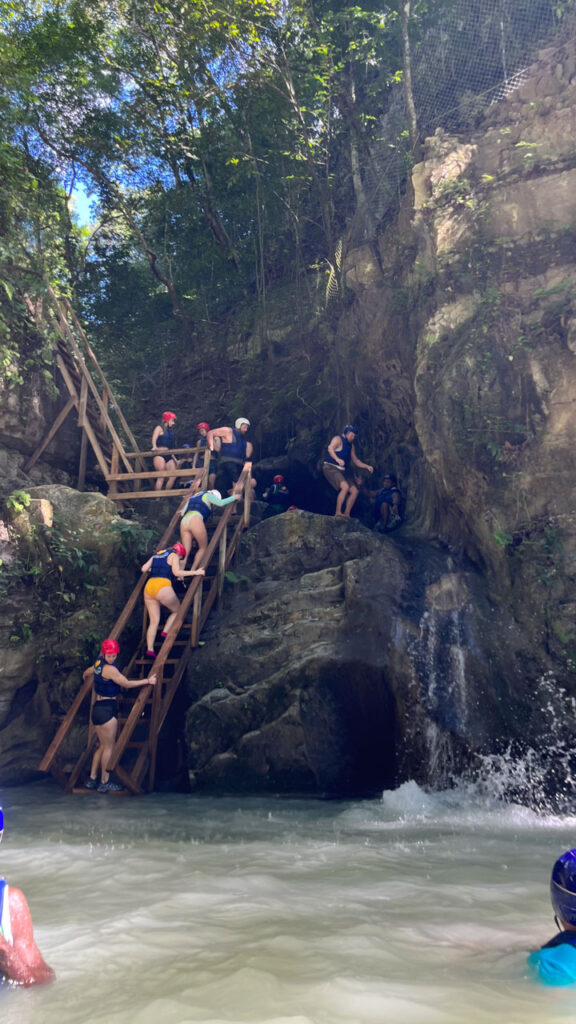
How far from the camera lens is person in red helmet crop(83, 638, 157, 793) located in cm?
873

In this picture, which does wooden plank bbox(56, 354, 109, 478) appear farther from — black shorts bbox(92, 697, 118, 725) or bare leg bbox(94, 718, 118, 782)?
bare leg bbox(94, 718, 118, 782)

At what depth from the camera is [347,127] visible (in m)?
15.5

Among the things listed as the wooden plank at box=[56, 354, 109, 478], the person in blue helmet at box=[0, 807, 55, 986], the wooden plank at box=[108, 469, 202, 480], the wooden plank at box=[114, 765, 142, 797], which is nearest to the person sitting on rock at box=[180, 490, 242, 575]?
the wooden plank at box=[108, 469, 202, 480]

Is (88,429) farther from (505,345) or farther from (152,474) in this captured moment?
(505,345)

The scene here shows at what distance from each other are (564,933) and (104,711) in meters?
6.90

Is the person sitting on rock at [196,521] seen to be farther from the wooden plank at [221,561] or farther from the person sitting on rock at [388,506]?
the person sitting on rock at [388,506]

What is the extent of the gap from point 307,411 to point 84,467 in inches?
216

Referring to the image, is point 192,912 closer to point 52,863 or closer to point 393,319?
point 52,863

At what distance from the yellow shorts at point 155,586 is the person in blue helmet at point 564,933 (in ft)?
24.5

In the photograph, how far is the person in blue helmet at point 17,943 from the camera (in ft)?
9.29

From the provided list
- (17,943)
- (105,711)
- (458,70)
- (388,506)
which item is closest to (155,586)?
(105,711)

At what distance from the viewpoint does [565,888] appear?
A: 2.84 meters

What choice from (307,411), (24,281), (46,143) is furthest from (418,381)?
(46,143)

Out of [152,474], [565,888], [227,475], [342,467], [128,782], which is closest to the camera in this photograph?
[565,888]
